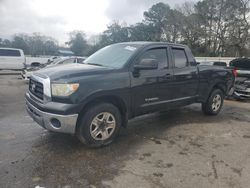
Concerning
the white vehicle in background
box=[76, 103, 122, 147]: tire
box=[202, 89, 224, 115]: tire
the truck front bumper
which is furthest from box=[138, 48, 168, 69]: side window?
the white vehicle in background

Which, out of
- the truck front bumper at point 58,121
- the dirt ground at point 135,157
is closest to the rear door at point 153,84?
the dirt ground at point 135,157

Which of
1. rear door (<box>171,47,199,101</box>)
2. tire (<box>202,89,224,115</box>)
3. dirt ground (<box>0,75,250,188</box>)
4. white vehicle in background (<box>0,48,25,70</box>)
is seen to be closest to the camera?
dirt ground (<box>0,75,250,188</box>)

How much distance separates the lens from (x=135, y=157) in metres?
3.72

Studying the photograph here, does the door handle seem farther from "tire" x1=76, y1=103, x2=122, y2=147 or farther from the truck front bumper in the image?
the truck front bumper

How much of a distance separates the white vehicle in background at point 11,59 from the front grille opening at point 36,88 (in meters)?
16.5

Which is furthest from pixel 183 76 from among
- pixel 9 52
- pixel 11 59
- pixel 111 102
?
pixel 9 52

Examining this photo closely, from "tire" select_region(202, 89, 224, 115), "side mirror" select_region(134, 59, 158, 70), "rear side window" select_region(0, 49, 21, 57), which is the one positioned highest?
"rear side window" select_region(0, 49, 21, 57)

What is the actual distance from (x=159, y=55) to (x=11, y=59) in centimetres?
1711

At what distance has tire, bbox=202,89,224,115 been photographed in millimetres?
6237

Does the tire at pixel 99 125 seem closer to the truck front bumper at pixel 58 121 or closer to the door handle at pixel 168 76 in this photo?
the truck front bumper at pixel 58 121

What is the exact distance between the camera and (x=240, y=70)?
9.12 metres

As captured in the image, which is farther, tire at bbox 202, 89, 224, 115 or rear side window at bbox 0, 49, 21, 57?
rear side window at bbox 0, 49, 21, 57

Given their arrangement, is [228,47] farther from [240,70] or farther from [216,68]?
[216,68]

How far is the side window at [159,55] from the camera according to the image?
15.3 feet
